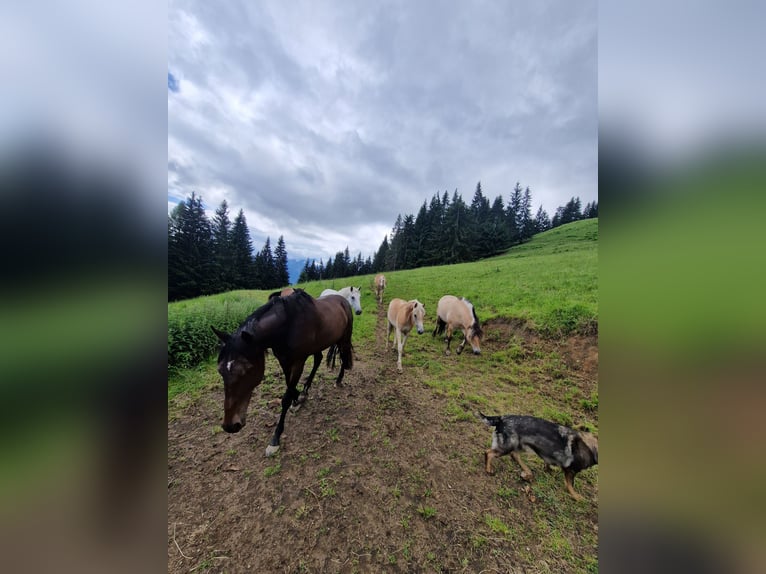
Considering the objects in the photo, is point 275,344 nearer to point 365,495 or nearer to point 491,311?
point 365,495

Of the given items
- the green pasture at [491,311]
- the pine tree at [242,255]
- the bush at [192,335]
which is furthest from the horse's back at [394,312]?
the pine tree at [242,255]

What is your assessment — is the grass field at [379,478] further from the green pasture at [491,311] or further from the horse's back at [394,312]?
the horse's back at [394,312]

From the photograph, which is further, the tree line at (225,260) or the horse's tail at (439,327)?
the tree line at (225,260)

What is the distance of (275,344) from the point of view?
3.07m

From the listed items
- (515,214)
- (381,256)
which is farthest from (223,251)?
(515,214)

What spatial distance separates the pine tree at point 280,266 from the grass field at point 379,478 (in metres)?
31.0

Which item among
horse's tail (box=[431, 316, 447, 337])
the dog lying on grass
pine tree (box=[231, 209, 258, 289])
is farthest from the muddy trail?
pine tree (box=[231, 209, 258, 289])

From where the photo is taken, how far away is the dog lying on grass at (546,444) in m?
2.66

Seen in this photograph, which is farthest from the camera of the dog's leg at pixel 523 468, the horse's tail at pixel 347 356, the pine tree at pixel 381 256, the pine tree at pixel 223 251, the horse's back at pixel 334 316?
the pine tree at pixel 381 256

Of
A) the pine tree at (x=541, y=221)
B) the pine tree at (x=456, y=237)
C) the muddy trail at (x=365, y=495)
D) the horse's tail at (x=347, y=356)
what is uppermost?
the pine tree at (x=541, y=221)

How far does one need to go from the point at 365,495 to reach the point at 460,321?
5432mm
